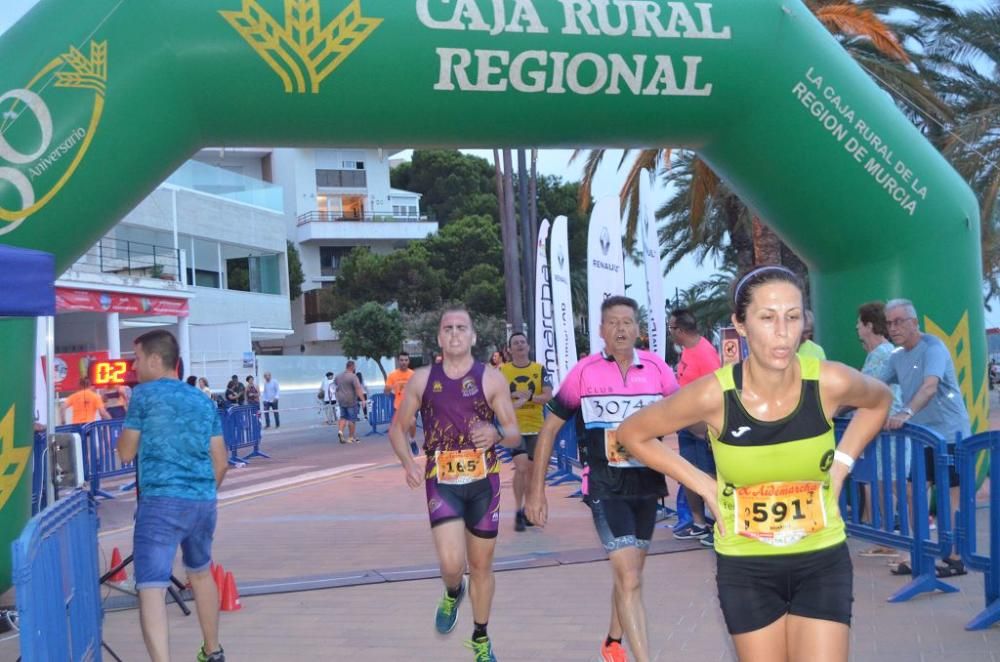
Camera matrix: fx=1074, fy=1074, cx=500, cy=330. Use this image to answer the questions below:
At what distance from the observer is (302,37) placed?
293 inches

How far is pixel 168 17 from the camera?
7.22 meters

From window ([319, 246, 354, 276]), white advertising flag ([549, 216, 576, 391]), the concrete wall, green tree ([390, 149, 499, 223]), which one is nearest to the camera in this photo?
white advertising flag ([549, 216, 576, 391])

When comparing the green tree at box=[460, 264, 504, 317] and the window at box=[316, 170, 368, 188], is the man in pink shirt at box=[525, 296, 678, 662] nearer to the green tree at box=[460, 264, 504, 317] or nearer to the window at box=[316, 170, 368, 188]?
the green tree at box=[460, 264, 504, 317]

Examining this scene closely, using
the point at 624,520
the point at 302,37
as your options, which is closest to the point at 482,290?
the point at 302,37

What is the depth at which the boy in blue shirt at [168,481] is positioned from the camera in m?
5.22

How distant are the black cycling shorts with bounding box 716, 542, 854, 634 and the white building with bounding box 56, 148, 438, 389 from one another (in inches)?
856

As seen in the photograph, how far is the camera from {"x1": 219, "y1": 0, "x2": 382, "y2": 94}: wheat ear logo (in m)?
7.36

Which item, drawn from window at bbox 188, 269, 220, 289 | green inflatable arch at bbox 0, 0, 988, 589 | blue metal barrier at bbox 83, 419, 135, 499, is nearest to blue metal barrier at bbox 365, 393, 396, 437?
blue metal barrier at bbox 83, 419, 135, 499

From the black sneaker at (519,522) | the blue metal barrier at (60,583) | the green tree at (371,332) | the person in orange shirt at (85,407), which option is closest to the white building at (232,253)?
the green tree at (371,332)

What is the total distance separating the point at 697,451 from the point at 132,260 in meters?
28.2

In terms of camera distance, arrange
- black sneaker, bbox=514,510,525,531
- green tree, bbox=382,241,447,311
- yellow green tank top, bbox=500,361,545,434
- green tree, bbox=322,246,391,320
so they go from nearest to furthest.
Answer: black sneaker, bbox=514,510,525,531 → yellow green tank top, bbox=500,361,545,434 → green tree, bbox=382,241,447,311 → green tree, bbox=322,246,391,320

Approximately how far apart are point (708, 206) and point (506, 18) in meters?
16.7

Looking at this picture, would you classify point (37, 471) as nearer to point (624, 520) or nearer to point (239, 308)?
point (624, 520)

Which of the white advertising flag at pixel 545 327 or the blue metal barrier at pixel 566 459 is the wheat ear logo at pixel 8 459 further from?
the white advertising flag at pixel 545 327
